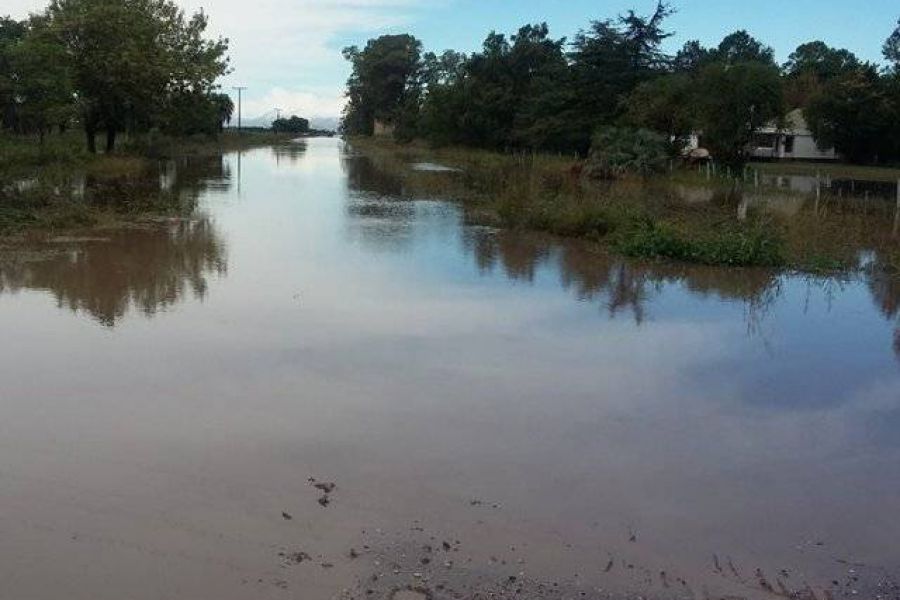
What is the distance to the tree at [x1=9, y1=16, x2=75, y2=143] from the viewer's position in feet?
80.0

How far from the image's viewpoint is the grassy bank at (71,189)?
15.7 m

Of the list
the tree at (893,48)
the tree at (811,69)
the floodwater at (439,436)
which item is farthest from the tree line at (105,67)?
the tree at (893,48)

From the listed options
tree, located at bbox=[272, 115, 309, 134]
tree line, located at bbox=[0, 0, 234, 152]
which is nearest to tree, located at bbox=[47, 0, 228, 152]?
tree line, located at bbox=[0, 0, 234, 152]

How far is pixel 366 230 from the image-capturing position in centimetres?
1731

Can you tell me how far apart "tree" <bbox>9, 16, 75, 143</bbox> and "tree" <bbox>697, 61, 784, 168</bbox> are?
21.8 m

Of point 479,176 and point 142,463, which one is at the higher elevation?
point 479,176

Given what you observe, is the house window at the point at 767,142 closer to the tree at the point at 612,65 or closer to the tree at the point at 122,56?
the tree at the point at 612,65

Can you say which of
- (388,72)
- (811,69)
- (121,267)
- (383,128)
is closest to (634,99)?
(121,267)

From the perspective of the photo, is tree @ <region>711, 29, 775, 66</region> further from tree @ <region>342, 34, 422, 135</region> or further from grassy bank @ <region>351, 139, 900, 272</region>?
grassy bank @ <region>351, 139, 900, 272</region>

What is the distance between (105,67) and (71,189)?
1171cm

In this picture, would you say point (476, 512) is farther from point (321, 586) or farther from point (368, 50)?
point (368, 50)

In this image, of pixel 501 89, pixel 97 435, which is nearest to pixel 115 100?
pixel 501 89

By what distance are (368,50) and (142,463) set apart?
85778mm

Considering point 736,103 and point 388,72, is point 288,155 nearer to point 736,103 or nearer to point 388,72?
point 736,103
